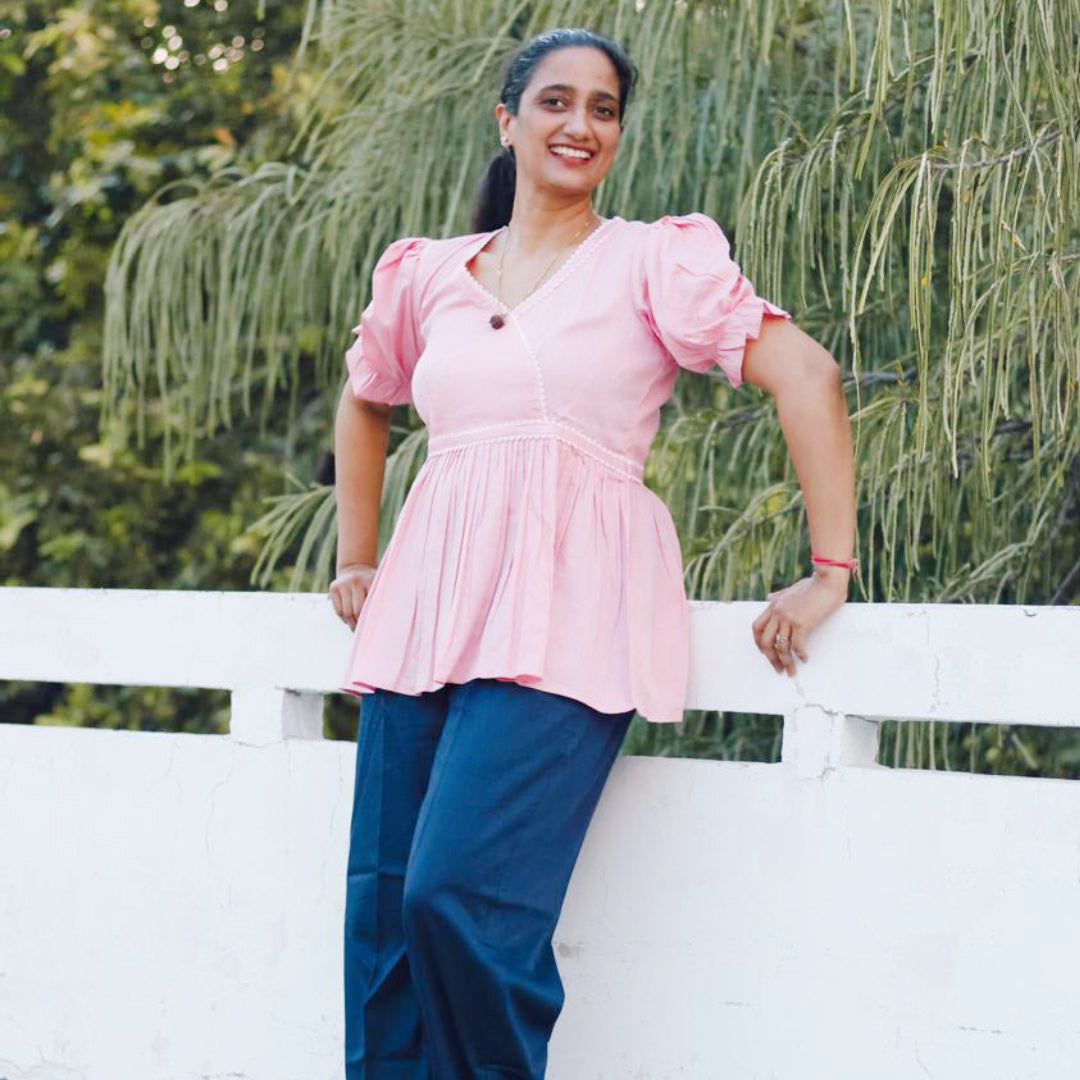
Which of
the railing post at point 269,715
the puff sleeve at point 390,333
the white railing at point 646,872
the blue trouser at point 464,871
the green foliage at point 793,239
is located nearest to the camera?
the blue trouser at point 464,871

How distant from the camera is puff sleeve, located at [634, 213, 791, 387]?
2.02m

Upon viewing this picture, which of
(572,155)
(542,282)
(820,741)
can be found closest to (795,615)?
(820,741)

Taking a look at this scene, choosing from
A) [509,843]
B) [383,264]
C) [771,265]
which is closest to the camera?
[509,843]

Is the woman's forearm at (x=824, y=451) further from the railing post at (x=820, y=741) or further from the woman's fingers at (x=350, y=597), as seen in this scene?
the woman's fingers at (x=350, y=597)

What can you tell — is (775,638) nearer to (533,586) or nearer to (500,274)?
(533,586)

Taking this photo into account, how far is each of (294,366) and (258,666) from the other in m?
1.32

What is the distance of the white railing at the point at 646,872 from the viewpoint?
2000mm

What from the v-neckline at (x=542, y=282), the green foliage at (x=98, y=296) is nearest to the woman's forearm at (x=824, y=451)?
the v-neckline at (x=542, y=282)

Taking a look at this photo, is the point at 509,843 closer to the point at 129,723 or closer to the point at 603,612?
the point at 603,612

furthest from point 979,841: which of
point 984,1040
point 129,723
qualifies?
point 129,723

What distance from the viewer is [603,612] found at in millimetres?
2023

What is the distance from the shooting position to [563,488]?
2.04 m

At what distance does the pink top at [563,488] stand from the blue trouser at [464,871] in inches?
1.7

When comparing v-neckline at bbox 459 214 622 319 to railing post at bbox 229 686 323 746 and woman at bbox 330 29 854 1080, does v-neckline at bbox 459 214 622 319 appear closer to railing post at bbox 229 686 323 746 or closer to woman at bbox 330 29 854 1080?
woman at bbox 330 29 854 1080
